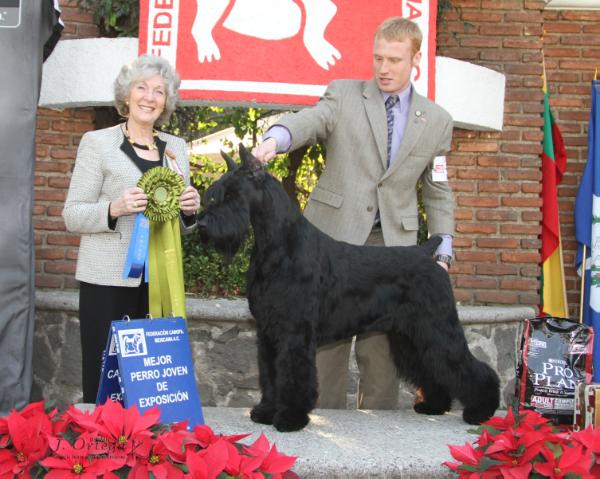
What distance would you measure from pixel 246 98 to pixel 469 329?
1.81 metres

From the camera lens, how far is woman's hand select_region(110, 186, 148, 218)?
205 cm

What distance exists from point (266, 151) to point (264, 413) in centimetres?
84

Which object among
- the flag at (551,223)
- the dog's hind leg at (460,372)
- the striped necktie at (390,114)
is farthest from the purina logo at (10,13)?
the flag at (551,223)

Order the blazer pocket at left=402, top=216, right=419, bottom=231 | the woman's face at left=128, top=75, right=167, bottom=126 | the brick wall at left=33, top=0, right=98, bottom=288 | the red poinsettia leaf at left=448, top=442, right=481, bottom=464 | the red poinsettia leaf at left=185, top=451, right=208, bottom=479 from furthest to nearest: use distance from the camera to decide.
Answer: the brick wall at left=33, top=0, right=98, bottom=288, the blazer pocket at left=402, top=216, right=419, bottom=231, the woman's face at left=128, top=75, right=167, bottom=126, the red poinsettia leaf at left=448, top=442, right=481, bottom=464, the red poinsettia leaf at left=185, top=451, right=208, bottom=479

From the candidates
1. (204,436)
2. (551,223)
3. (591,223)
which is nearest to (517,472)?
(204,436)

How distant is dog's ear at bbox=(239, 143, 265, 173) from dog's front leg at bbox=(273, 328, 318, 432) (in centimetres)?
48

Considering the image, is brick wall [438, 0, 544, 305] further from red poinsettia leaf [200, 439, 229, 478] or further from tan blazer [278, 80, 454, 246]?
red poinsettia leaf [200, 439, 229, 478]

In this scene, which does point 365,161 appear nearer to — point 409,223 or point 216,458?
point 409,223

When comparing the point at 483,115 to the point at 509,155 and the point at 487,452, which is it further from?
the point at 487,452

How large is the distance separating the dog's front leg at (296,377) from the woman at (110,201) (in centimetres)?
58

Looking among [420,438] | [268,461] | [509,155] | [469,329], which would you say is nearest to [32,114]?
[268,461]

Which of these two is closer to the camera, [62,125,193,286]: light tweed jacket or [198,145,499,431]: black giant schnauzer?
[198,145,499,431]: black giant schnauzer

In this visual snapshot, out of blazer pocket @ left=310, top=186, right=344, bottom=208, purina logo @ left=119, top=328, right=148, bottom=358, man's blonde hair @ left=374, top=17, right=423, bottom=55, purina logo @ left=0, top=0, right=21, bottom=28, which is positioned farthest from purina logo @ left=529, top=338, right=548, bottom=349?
purina logo @ left=0, top=0, right=21, bottom=28

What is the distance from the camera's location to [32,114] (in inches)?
91.0
